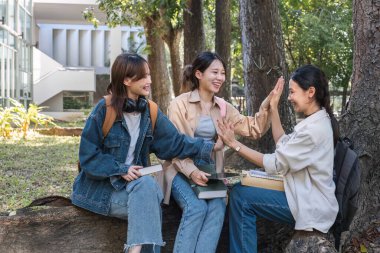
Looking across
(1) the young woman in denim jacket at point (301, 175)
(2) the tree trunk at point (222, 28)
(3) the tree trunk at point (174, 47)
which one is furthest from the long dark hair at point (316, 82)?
(3) the tree trunk at point (174, 47)

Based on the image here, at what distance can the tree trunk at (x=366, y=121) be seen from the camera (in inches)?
179

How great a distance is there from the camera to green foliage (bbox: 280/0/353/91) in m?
22.1

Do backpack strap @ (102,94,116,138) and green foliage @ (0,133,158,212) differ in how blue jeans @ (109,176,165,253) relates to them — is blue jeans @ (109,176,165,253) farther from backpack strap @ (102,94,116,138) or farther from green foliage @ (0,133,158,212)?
green foliage @ (0,133,158,212)

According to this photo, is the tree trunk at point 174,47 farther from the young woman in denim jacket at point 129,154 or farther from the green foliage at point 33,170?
the young woman in denim jacket at point 129,154

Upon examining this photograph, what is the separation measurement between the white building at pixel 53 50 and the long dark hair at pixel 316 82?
14.6 metres

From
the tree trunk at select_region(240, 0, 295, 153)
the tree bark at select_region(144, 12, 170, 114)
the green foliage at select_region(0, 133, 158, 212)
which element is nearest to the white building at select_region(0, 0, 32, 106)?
the tree bark at select_region(144, 12, 170, 114)

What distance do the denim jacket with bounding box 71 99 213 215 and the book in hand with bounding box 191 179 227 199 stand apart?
0.23 meters

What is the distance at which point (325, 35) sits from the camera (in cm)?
2245

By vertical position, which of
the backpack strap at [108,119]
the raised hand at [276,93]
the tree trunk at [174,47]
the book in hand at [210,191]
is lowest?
the book in hand at [210,191]

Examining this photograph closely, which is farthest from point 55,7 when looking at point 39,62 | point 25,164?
point 25,164

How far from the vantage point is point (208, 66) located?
4.49m

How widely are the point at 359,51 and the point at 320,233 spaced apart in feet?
5.60

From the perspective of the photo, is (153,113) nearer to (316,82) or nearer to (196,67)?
(196,67)

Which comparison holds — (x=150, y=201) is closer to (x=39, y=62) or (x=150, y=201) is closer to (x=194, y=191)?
(x=194, y=191)
